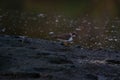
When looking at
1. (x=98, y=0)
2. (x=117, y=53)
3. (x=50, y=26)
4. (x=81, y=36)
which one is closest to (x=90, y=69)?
(x=117, y=53)

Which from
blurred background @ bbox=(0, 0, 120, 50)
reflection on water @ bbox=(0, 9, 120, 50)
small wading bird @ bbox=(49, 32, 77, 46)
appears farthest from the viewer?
blurred background @ bbox=(0, 0, 120, 50)

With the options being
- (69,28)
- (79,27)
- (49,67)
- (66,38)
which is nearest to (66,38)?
(66,38)

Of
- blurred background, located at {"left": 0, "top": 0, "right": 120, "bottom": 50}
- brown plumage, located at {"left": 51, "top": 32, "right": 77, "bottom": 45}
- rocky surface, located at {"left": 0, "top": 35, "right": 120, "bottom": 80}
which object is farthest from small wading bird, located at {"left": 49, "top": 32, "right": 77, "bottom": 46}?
rocky surface, located at {"left": 0, "top": 35, "right": 120, "bottom": 80}

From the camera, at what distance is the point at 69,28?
18.9 metres

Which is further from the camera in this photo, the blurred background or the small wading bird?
the blurred background

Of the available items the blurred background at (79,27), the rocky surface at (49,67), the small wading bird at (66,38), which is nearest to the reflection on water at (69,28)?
the blurred background at (79,27)

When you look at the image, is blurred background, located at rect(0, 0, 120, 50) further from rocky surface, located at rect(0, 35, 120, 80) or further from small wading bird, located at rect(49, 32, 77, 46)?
rocky surface, located at rect(0, 35, 120, 80)

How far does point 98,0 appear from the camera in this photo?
31234mm

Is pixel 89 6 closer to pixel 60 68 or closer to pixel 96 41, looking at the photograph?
pixel 96 41

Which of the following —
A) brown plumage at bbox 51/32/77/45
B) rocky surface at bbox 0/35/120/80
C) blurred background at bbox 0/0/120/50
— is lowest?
blurred background at bbox 0/0/120/50

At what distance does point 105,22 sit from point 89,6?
9.34m

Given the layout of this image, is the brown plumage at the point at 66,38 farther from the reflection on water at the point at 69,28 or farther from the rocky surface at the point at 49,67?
the rocky surface at the point at 49,67

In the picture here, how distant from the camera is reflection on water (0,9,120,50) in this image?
49.7ft

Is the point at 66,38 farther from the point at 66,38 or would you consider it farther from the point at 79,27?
the point at 79,27
